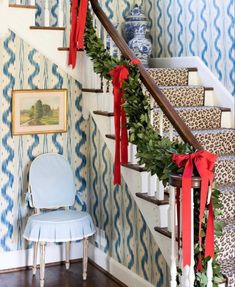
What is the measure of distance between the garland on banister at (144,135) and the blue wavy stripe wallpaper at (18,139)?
580 mm

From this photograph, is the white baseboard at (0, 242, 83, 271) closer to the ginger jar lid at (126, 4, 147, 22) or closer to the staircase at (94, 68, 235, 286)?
the staircase at (94, 68, 235, 286)

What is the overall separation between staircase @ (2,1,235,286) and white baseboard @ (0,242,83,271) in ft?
4.13

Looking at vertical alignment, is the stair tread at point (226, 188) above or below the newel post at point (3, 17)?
below

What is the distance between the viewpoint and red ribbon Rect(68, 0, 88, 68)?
4730mm

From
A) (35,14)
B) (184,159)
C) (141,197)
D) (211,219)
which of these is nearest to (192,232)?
(211,219)

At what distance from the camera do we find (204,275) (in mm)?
3068

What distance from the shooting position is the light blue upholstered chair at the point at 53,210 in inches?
179

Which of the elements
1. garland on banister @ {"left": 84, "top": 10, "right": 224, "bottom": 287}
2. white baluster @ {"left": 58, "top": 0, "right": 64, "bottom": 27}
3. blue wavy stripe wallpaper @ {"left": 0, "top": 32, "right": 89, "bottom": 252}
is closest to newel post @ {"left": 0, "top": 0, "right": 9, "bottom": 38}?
blue wavy stripe wallpaper @ {"left": 0, "top": 32, "right": 89, "bottom": 252}

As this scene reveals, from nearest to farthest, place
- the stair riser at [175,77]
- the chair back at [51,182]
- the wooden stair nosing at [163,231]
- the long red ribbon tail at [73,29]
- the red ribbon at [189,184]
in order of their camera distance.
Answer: the red ribbon at [189,184] → the wooden stair nosing at [163,231] → the long red ribbon tail at [73,29] → the chair back at [51,182] → the stair riser at [175,77]

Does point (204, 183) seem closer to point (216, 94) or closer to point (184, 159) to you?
point (184, 159)

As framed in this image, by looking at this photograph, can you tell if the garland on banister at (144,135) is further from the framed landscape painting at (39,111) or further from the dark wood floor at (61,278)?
the dark wood floor at (61,278)

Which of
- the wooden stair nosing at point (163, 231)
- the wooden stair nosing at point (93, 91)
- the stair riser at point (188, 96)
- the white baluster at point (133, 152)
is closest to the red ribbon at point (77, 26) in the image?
the wooden stair nosing at point (93, 91)

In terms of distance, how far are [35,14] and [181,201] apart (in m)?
2.91

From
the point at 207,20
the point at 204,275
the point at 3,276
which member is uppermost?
the point at 207,20
